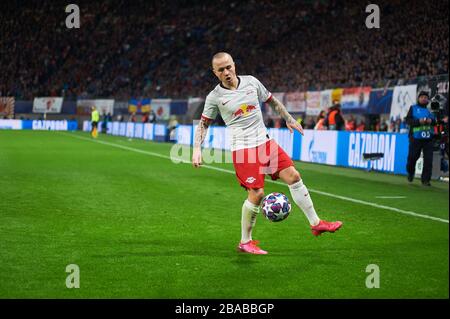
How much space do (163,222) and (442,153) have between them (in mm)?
10504

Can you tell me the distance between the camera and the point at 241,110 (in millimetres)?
8203

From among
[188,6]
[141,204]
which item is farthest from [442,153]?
[188,6]

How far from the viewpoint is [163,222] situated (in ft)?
33.9

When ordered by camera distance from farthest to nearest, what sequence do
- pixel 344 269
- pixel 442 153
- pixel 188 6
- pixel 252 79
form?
pixel 188 6 → pixel 442 153 → pixel 252 79 → pixel 344 269

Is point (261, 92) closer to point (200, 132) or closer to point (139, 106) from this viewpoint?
point (200, 132)

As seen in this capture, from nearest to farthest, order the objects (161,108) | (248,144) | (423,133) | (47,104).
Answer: (248,144) → (423,133) → (161,108) → (47,104)

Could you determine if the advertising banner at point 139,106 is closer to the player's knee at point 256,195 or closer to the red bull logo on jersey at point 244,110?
the red bull logo on jersey at point 244,110

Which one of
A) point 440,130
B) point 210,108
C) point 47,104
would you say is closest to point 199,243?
point 210,108

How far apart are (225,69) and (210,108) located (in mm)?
540

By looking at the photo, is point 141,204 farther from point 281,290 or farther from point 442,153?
point 442,153

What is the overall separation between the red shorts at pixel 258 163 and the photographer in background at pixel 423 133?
29.9ft

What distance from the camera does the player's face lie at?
312 inches

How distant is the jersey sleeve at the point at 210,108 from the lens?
27.0ft

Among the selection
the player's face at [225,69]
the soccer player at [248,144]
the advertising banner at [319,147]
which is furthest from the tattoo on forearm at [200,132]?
the advertising banner at [319,147]
